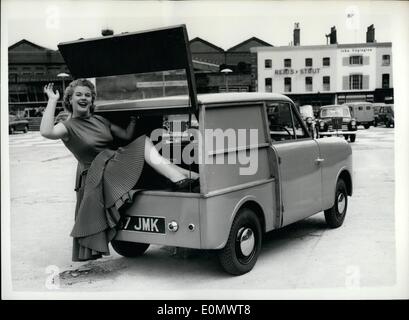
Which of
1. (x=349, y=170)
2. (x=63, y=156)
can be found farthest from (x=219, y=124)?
(x=63, y=156)

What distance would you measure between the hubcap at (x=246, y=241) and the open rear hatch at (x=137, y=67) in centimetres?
118

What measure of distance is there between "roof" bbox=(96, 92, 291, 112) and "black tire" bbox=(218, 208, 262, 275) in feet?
3.41

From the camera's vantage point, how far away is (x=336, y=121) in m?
18.9

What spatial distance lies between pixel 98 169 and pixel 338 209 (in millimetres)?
3184

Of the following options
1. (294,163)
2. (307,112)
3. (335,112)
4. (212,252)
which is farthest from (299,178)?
(335,112)

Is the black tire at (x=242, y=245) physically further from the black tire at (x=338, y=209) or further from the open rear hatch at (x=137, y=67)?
the black tire at (x=338, y=209)

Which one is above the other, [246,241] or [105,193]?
[105,193]

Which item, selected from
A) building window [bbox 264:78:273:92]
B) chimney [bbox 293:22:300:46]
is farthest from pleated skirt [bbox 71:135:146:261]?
building window [bbox 264:78:273:92]

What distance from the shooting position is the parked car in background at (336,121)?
1858 cm

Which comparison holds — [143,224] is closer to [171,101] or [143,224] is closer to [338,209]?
[171,101]

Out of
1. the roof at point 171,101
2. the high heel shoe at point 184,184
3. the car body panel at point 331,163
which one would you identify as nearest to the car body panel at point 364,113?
the car body panel at point 331,163

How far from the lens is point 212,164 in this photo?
4273mm

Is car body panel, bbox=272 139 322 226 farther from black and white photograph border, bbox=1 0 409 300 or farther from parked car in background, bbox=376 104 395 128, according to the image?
parked car in background, bbox=376 104 395 128

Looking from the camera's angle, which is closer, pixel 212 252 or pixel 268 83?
pixel 212 252
